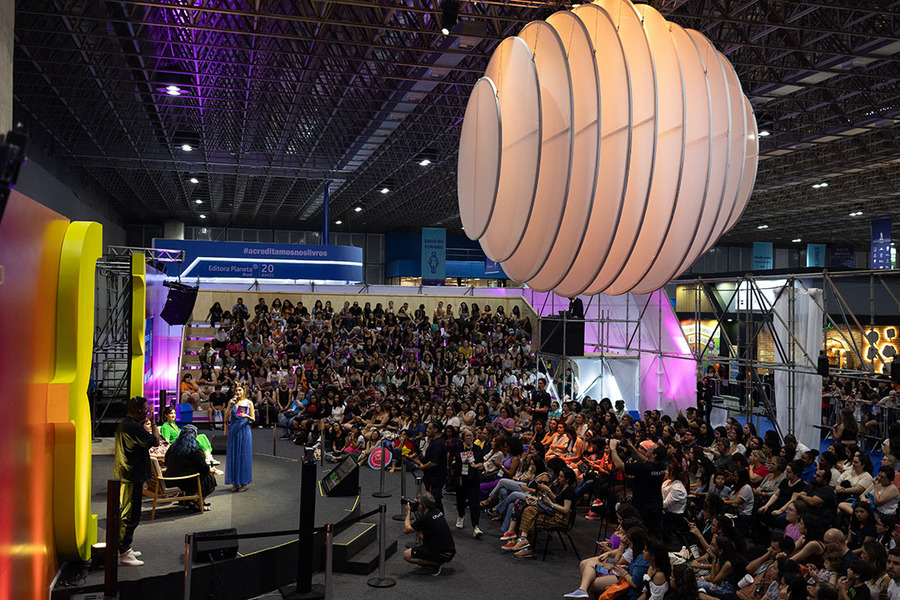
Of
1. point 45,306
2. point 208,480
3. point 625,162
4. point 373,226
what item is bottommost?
point 208,480

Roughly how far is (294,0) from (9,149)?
1119 centimetres

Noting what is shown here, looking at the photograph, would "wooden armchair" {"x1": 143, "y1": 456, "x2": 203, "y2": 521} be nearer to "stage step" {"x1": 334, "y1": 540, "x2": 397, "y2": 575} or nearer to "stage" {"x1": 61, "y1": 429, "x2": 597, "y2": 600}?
"stage" {"x1": 61, "y1": 429, "x2": 597, "y2": 600}

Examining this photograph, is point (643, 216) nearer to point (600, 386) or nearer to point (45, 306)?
point (45, 306)

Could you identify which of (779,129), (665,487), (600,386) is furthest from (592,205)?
(779,129)

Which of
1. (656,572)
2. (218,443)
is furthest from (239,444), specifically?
(656,572)

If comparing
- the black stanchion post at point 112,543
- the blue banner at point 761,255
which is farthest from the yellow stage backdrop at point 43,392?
the blue banner at point 761,255

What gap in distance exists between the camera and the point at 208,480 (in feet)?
32.1

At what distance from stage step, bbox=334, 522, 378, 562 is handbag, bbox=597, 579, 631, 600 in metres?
2.98

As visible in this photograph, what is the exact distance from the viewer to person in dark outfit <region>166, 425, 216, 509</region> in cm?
931

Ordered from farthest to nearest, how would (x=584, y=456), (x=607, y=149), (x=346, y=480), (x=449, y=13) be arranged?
(x=449, y=13) → (x=584, y=456) → (x=346, y=480) → (x=607, y=149)

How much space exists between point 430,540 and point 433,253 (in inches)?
955

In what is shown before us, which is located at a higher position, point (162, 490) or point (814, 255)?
point (814, 255)

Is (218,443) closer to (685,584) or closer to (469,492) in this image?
(469,492)

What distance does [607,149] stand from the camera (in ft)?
8.08
